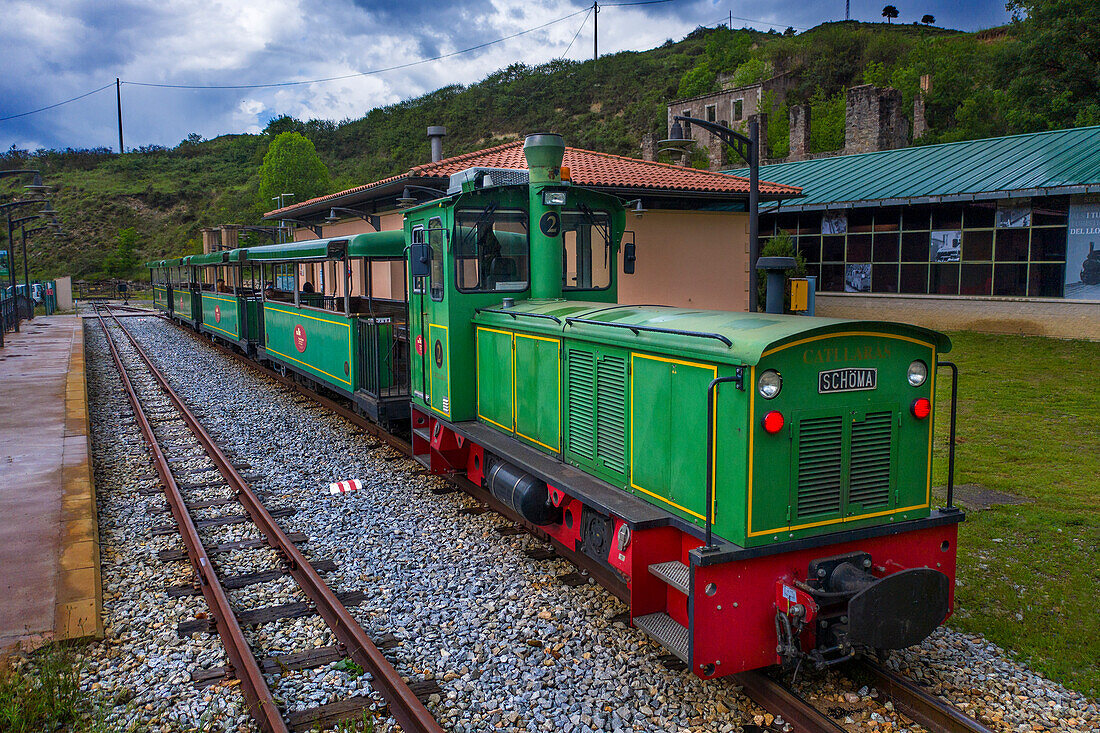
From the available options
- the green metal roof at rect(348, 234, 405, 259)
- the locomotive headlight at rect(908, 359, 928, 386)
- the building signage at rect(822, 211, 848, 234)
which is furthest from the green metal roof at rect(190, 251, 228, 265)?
the locomotive headlight at rect(908, 359, 928, 386)

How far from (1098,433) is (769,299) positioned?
20.3 ft

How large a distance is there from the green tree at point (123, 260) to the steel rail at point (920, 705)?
7083cm

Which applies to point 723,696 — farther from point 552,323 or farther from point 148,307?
point 148,307

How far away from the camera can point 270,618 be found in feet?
17.6

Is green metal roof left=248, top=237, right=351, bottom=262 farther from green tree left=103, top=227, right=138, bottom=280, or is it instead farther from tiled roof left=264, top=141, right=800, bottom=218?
green tree left=103, top=227, right=138, bottom=280

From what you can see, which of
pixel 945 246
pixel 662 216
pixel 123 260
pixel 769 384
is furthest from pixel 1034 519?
pixel 123 260

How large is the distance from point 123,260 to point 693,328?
69760 millimetres

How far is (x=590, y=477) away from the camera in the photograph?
5676 mm

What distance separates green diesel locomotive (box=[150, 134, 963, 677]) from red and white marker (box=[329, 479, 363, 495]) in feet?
5.72

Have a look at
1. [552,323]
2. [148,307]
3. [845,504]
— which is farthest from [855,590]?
[148,307]

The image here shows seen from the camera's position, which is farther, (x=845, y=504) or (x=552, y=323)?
(x=552, y=323)

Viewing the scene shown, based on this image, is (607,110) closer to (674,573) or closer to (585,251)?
(585,251)

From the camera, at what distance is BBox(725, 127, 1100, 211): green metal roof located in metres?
18.6

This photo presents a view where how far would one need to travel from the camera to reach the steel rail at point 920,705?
3781 mm
